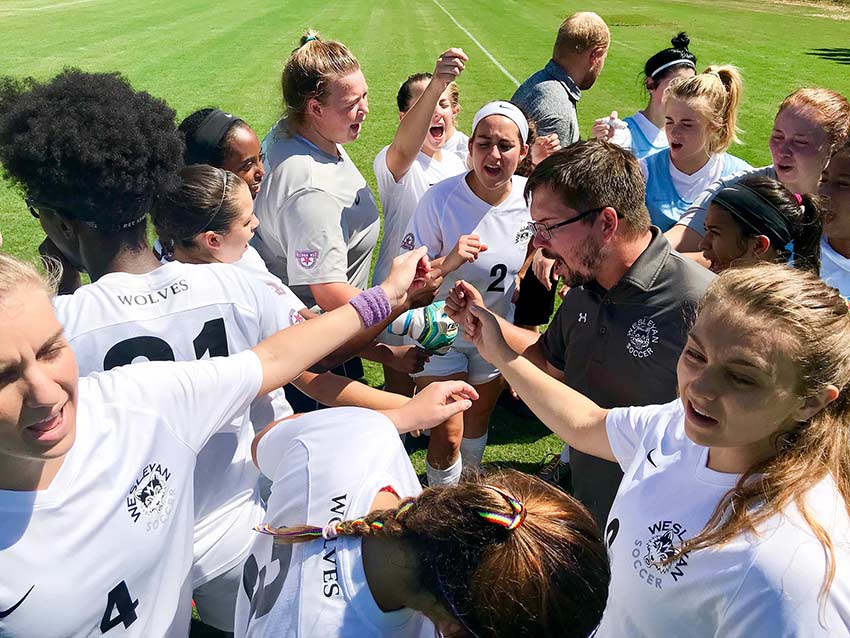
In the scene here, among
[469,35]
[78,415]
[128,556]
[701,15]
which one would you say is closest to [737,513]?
[128,556]

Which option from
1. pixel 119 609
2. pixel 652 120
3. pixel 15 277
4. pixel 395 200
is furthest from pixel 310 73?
pixel 652 120

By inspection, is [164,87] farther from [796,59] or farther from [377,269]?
[796,59]

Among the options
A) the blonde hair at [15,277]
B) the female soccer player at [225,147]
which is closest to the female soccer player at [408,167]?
the female soccer player at [225,147]

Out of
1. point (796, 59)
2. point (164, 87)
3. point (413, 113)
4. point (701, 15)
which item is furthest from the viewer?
point (701, 15)

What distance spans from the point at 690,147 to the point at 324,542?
163 inches

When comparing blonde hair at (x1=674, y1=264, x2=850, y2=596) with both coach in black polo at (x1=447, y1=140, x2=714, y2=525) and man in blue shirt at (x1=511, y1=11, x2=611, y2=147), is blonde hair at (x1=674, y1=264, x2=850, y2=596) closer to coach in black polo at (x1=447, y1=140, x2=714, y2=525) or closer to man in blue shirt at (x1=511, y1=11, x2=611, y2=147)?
coach in black polo at (x1=447, y1=140, x2=714, y2=525)

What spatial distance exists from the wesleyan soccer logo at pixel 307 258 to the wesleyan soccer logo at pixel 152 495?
180 centimetres

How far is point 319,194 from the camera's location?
3.75 m

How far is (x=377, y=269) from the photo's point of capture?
480 cm

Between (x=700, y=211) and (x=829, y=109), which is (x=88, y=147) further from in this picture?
(x=829, y=109)

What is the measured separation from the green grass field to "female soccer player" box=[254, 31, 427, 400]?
5.76 ft

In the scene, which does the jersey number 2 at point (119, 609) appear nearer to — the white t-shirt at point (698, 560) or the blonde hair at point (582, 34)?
the white t-shirt at point (698, 560)

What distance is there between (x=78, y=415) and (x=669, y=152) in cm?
438

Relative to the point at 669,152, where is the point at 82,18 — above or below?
below
